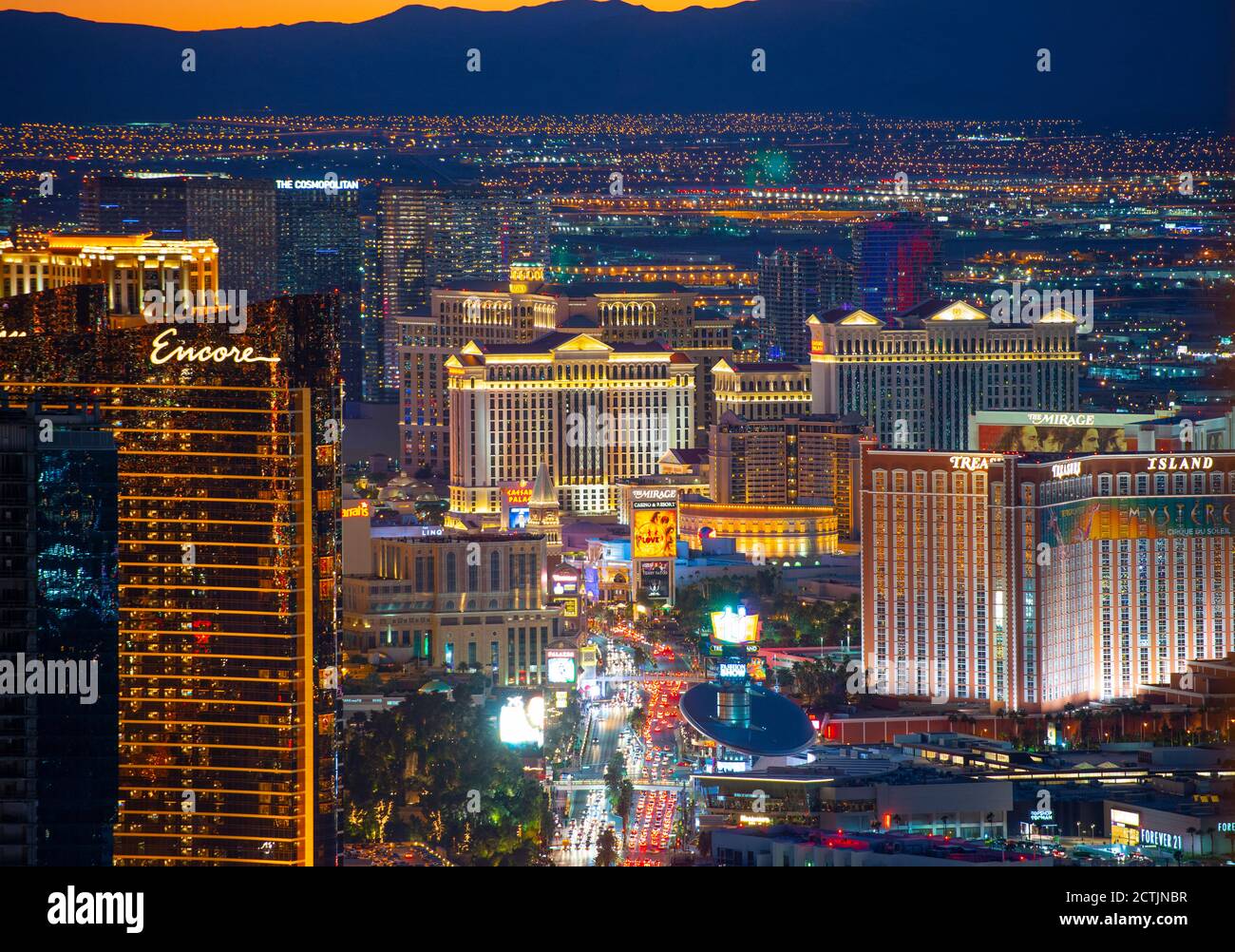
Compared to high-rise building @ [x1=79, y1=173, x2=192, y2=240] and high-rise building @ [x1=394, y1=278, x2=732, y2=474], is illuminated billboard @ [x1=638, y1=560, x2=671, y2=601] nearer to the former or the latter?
high-rise building @ [x1=79, y1=173, x2=192, y2=240]

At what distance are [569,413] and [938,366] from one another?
981cm

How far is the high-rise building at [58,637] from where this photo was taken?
59.4 feet

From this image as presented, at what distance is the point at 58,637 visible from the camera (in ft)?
63.4

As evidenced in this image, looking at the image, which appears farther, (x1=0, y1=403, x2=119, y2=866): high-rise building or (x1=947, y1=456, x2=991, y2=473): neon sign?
(x1=947, y1=456, x2=991, y2=473): neon sign

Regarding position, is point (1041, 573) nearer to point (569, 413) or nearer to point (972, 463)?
point (972, 463)

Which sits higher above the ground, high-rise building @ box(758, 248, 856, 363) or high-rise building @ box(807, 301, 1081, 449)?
high-rise building @ box(758, 248, 856, 363)

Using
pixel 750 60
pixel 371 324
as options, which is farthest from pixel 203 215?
pixel 371 324

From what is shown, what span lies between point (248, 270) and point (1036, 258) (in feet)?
66.3

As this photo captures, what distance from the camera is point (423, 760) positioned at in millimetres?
36250

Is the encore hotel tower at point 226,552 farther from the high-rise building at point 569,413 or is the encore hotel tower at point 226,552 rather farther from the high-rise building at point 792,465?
the high-rise building at point 569,413

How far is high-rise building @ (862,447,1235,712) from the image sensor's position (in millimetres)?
45750

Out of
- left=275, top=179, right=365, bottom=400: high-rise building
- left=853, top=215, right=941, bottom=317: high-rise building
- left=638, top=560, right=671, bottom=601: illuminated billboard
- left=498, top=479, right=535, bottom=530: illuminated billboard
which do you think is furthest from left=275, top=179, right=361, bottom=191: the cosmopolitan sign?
left=638, top=560, right=671, bottom=601: illuminated billboard

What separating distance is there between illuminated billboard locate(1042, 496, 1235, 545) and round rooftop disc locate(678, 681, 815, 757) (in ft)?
33.7

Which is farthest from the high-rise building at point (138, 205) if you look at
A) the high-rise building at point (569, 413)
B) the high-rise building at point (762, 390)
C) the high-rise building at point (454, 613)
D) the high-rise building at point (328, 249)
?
the high-rise building at point (762, 390)
